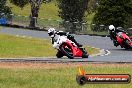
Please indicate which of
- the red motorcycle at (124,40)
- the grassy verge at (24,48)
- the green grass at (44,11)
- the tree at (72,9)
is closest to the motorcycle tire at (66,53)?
the grassy verge at (24,48)

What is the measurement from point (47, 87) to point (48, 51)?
19.1 meters

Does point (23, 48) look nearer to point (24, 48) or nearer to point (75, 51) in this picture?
point (24, 48)

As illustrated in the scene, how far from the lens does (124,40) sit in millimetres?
29219

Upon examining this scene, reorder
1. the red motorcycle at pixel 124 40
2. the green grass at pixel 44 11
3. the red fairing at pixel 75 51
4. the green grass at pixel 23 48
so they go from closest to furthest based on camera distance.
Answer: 1. the red fairing at pixel 75 51
2. the green grass at pixel 23 48
3. the red motorcycle at pixel 124 40
4. the green grass at pixel 44 11

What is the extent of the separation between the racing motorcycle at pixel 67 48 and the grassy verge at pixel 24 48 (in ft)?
12.6

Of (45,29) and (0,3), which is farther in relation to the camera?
(0,3)

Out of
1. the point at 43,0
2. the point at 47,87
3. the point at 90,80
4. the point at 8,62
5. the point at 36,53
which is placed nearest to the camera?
the point at 90,80

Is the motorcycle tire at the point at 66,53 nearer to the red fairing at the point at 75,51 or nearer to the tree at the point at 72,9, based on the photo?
the red fairing at the point at 75,51

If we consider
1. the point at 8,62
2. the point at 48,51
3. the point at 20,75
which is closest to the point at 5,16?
the point at 48,51

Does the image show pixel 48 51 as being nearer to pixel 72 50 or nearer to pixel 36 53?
pixel 36 53

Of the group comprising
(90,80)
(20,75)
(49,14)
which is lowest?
(49,14)

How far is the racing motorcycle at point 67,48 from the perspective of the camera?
854 inches

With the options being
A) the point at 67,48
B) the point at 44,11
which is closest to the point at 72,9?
the point at 67,48

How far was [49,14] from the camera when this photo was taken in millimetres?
93812
